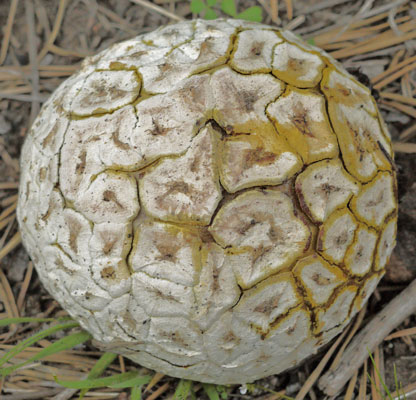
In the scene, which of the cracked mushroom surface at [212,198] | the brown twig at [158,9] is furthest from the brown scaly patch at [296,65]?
the brown twig at [158,9]

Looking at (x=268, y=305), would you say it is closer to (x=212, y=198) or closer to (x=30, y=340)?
(x=212, y=198)

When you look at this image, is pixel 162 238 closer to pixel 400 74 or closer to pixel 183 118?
pixel 183 118

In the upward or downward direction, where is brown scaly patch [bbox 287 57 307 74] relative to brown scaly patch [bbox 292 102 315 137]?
upward

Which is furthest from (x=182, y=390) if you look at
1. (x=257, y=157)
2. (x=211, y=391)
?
(x=257, y=157)

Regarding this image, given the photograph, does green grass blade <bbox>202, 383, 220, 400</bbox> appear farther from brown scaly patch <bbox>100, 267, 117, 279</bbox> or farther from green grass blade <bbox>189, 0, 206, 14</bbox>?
green grass blade <bbox>189, 0, 206, 14</bbox>

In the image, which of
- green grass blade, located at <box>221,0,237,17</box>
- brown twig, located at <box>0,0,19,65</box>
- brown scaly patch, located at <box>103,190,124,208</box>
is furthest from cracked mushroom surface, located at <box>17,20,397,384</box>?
brown twig, located at <box>0,0,19,65</box>

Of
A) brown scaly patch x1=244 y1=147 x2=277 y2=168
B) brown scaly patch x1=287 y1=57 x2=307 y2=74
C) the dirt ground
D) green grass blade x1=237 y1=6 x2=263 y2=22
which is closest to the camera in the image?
brown scaly patch x1=244 y1=147 x2=277 y2=168
